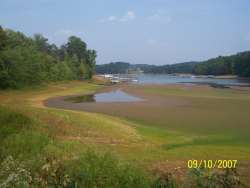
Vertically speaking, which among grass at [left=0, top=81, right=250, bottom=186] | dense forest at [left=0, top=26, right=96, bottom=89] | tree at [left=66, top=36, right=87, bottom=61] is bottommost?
grass at [left=0, top=81, right=250, bottom=186]

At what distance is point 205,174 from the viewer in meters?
6.65

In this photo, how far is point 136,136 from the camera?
71.5 ft

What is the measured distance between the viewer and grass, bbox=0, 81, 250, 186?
11008mm

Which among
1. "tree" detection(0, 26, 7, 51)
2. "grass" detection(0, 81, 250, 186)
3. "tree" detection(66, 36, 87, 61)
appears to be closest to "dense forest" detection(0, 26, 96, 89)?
"tree" detection(0, 26, 7, 51)

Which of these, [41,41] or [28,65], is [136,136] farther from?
[41,41]

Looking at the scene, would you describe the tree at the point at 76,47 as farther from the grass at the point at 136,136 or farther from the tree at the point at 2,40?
the grass at the point at 136,136

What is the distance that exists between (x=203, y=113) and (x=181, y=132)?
10.3 metres

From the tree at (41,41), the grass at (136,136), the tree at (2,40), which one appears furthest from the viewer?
the tree at (41,41)

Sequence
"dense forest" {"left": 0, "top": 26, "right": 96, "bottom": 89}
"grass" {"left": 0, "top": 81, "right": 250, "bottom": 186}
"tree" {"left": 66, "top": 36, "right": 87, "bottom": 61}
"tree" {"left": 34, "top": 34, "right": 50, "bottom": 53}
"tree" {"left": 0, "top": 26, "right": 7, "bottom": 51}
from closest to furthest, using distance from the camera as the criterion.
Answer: "grass" {"left": 0, "top": 81, "right": 250, "bottom": 186} → "dense forest" {"left": 0, "top": 26, "right": 96, "bottom": 89} → "tree" {"left": 0, "top": 26, "right": 7, "bottom": 51} → "tree" {"left": 34, "top": 34, "right": 50, "bottom": 53} → "tree" {"left": 66, "top": 36, "right": 87, "bottom": 61}

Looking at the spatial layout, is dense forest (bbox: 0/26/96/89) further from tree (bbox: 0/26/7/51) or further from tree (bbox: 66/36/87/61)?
tree (bbox: 66/36/87/61)

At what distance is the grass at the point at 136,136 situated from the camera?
36.1 feet

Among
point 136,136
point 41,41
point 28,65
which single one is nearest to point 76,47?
point 41,41

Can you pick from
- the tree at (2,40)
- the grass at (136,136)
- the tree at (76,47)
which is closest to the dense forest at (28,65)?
the tree at (2,40)

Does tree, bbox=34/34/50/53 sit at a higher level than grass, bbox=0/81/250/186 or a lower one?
higher
